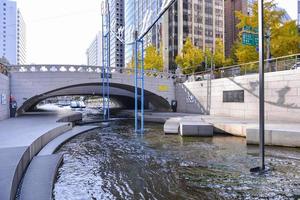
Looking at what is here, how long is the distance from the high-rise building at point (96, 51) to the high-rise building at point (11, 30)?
2295 cm

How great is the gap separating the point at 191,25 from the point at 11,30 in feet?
189

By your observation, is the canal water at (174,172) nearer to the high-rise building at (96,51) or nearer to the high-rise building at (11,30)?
the high-rise building at (96,51)

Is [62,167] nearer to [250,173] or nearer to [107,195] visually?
[107,195]

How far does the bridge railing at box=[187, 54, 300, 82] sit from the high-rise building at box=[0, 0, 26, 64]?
72516 millimetres

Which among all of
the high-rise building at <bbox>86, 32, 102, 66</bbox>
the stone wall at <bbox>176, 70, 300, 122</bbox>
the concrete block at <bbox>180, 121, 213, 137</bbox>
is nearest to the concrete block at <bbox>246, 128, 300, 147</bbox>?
the concrete block at <bbox>180, 121, 213, 137</bbox>

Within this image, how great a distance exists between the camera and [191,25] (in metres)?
80.7

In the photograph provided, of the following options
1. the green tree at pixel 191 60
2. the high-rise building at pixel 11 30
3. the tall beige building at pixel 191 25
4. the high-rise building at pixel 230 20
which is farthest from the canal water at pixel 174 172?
the high-rise building at pixel 11 30

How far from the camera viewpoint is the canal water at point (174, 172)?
6887mm

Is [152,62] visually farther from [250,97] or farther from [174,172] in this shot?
[174,172]

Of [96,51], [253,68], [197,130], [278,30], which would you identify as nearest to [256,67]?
[253,68]

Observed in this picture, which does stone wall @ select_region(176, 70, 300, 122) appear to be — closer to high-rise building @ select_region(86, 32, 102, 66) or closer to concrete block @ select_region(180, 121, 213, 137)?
concrete block @ select_region(180, 121, 213, 137)

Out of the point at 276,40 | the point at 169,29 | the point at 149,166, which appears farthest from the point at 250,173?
the point at 169,29

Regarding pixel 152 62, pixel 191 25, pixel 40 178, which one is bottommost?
pixel 40 178

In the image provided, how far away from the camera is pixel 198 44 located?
81562mm
